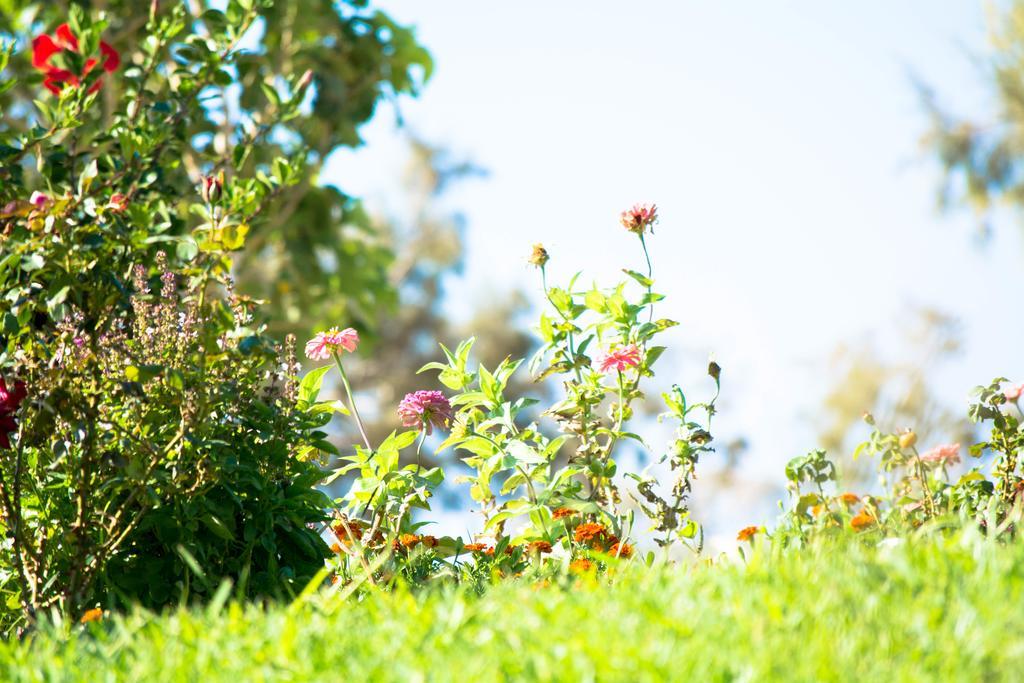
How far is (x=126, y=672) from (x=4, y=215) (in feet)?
4.34

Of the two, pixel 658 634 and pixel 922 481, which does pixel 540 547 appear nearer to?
pixel 922 481

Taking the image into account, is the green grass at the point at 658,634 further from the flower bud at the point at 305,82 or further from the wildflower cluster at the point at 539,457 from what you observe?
the flower bud at the point at 305,82

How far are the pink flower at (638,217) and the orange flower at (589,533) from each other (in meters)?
0.85

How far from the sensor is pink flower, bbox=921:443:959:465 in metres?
3.30

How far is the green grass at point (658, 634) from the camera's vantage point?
1541 millimetres

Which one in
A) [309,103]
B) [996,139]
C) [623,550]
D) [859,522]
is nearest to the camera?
[859,522]

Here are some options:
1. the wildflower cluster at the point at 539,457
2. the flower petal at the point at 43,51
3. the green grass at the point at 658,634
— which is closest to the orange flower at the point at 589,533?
the wildflower cluster at the point at 539,457

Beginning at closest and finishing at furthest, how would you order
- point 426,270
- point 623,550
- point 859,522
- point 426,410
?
point 859,522 → point 623,550 → point 426,410 → point 426,270

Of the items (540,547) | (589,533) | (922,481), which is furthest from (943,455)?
(540,547)

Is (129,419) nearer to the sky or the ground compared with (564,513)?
nearer to the ground

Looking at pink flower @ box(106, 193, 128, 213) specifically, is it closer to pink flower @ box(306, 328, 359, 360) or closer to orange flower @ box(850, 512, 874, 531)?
pink flower @ box(306, 328, 359, 360)

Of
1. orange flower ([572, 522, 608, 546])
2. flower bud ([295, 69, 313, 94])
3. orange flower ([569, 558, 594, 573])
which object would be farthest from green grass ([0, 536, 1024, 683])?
flower bud ([295, 69, 313, 94])

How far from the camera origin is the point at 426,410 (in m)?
3.25

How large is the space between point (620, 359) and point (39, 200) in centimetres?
155
